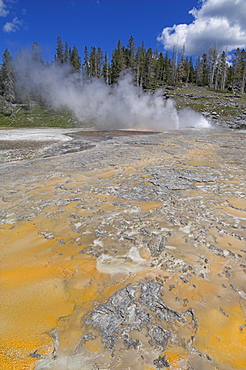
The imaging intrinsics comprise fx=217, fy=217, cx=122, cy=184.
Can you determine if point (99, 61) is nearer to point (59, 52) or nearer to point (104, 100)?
point (59, 52)

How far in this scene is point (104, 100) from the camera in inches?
1318

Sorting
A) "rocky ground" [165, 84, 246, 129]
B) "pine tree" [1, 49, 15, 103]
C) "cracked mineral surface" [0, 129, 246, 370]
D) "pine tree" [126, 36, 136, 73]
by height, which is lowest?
"cracked mineral surface" [0, 129, 246, 370]

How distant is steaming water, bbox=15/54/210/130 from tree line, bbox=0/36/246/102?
446cm

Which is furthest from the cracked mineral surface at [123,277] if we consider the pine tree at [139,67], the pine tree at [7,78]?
the pine tree at [139,67]

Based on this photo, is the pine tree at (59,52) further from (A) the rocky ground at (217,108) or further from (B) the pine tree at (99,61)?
(A) the rocky ground at (217,108)

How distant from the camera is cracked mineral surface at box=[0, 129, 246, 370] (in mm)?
1898

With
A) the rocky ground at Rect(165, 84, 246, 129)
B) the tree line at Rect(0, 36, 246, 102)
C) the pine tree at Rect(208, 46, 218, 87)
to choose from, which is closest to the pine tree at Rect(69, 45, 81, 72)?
the tree line at Rect(0, 36, 246, 102)

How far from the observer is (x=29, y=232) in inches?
152

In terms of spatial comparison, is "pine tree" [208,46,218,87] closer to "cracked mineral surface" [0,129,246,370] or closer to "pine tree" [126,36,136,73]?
"pine tree" [126,36,136,73]

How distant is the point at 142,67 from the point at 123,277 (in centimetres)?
5436

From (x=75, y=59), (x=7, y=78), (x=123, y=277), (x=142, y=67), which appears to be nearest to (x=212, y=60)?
(x=142, y=67)

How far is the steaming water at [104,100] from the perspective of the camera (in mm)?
28594

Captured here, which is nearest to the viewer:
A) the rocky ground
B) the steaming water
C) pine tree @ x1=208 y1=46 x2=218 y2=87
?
the rocky ground

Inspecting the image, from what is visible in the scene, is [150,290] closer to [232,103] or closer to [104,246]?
[104,246]
